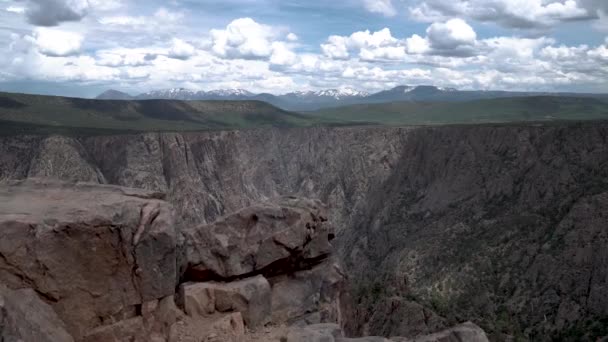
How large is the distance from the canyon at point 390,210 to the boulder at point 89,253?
0.08 m

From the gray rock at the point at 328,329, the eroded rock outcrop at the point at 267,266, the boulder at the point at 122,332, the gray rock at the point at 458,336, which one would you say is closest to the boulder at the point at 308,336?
the gray rock at the point at 328,329

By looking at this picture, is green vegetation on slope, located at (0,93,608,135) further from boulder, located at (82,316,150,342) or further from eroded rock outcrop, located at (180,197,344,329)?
boulder, located at (82,316,150,342)

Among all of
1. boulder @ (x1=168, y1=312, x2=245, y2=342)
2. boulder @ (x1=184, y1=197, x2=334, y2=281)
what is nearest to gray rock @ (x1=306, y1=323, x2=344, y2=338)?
boulder @ (x1=168, y1=312, x2=245, y2=342)

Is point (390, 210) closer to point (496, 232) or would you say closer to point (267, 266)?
point (496, 232)

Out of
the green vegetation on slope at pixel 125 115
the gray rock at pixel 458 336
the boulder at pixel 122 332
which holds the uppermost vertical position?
the green vegetation on slope at pixel 125 115

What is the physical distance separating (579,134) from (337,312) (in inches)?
3033

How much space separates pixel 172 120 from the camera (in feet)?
518

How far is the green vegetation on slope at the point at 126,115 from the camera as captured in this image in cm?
12003

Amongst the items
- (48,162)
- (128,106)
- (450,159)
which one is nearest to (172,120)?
(128,106)

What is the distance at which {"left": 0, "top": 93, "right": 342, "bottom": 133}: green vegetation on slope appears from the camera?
120025 mm

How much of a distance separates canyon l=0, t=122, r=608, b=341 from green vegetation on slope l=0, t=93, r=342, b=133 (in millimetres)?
15551

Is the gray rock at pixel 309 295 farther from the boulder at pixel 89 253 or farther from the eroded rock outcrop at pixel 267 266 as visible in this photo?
the boulder at pixel 89 253

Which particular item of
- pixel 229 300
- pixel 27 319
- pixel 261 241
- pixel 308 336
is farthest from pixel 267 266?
pixel 27 319

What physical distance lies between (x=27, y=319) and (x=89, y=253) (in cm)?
290
